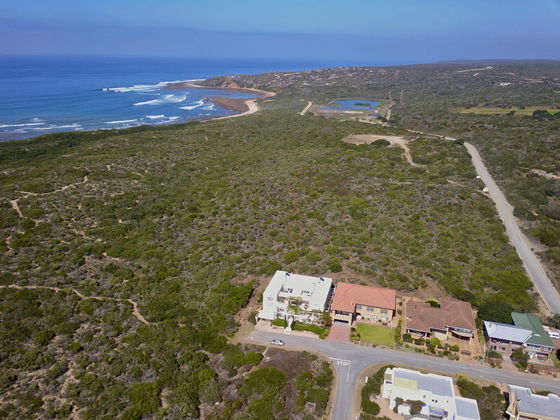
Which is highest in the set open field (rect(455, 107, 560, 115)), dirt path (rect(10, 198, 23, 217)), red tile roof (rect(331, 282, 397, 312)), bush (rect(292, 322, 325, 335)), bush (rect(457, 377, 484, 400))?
open field (rect(455, 107, 560, 115))

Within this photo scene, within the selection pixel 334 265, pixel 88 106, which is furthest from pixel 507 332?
pixel 88 106

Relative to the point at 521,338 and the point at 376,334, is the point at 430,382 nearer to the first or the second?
the point at 376,334

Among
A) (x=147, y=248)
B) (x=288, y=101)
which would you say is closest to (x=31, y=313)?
(x=147, y=248)

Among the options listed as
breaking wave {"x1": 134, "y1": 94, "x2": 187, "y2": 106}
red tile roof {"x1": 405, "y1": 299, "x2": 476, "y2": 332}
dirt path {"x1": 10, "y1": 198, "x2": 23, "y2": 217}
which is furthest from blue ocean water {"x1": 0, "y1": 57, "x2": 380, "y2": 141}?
red tile roof {"x1": 405, "y1": 299, "x2": 476, "y2": 332}

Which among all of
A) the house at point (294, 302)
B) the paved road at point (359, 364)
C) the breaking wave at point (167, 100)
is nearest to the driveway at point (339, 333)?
the paved road at point (359, 364)

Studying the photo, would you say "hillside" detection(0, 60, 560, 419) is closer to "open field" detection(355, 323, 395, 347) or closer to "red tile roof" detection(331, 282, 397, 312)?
"red tile roof" detection(331, 282, 397, 312)

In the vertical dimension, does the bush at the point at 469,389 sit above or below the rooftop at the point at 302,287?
below

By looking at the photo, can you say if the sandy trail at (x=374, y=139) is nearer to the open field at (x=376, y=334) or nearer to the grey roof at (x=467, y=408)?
the open field at (x=376, y=334)
